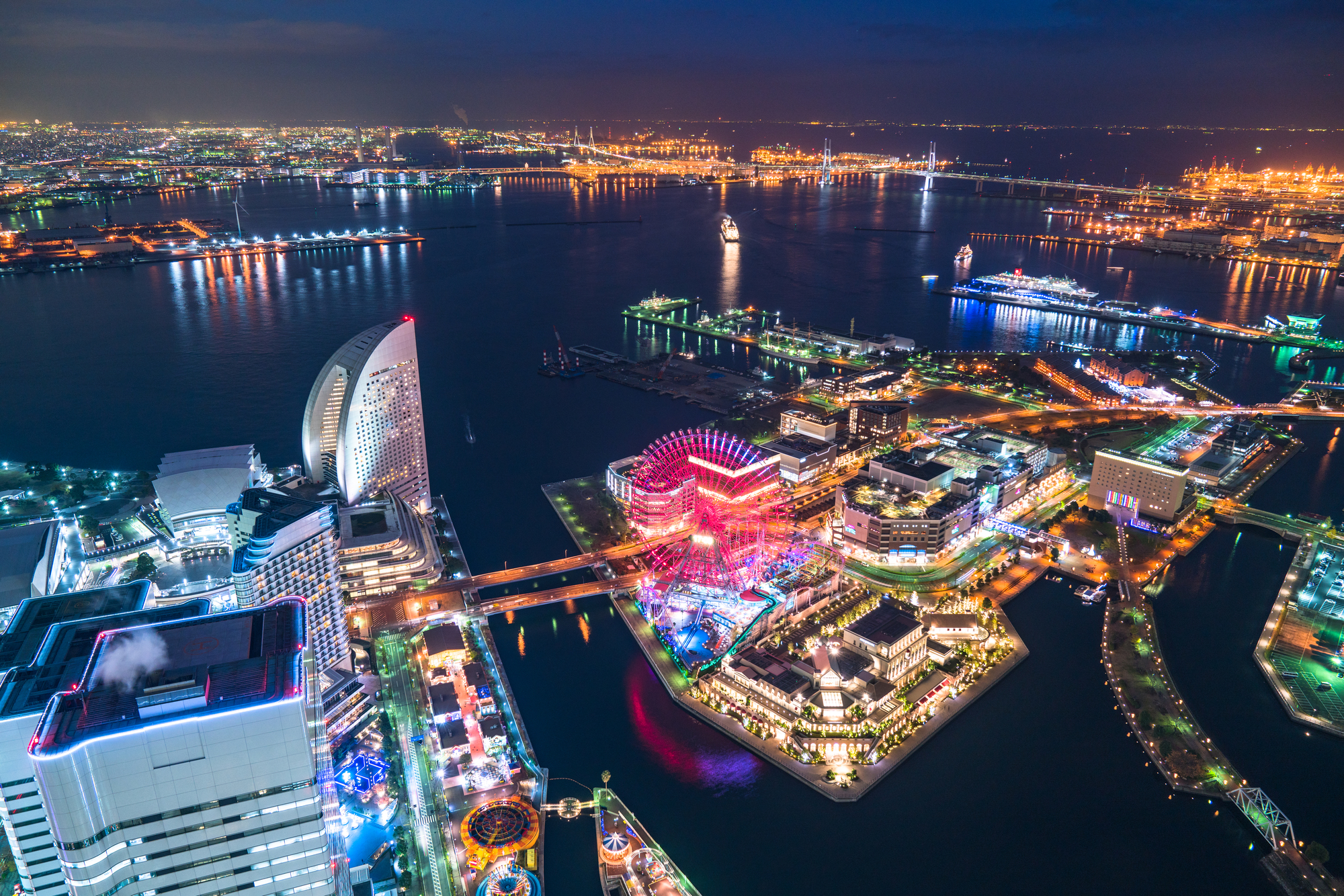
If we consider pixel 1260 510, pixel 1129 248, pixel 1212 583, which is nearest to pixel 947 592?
pixel 1212 583

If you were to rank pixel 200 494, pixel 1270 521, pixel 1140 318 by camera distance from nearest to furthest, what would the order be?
pixel 200 494 < pixel 1270 521 < pixel 1140 318

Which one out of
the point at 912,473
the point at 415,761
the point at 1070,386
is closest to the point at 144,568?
the point at 415,761

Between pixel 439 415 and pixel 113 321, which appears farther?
pixel 113 321

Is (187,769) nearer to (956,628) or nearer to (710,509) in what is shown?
(956,628)

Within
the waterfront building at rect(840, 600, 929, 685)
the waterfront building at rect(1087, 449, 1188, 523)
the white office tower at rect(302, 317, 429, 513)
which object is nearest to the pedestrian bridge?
the waterfront building at rect(1087, 449, 1188, 523)

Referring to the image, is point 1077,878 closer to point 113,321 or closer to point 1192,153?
point 113,321

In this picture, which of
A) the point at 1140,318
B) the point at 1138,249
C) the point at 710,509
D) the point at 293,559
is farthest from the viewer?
the point at 1138,249
